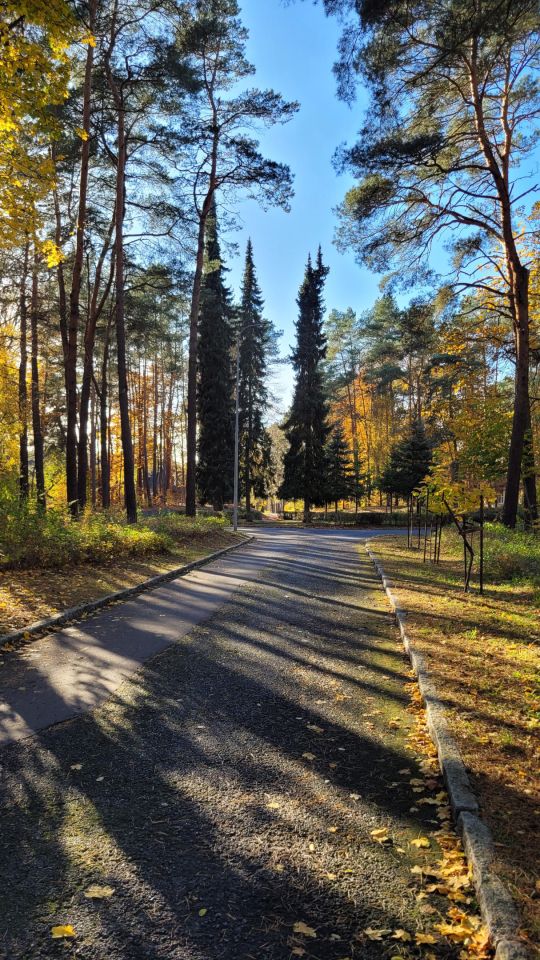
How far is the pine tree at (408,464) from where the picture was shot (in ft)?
116

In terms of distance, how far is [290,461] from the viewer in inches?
1470

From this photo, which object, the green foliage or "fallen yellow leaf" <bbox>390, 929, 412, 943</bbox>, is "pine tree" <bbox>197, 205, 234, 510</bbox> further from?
"fallen yellow leaf" <bbox>390, 929, 412, 943</bbox>

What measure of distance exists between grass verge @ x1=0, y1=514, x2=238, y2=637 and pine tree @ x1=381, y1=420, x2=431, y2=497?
2277 cm

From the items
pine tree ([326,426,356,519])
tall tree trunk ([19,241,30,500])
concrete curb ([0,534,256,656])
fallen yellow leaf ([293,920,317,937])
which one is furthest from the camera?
pine tree ([326,426,356,519])

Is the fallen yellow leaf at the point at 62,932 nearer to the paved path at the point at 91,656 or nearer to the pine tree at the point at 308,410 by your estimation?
the paved path at the point at 91,656

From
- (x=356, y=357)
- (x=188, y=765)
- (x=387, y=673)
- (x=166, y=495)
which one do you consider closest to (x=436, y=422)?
(x=356, y=357)

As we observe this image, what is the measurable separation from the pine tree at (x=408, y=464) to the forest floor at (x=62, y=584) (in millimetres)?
25329

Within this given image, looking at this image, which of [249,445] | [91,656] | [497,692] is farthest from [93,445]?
[497,692]

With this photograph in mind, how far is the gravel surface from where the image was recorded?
210 centimetres

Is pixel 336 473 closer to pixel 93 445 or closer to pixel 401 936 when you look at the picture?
pixel 93 445

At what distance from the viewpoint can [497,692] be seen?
455 centimetres

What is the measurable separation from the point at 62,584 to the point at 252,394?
3210 centimetres

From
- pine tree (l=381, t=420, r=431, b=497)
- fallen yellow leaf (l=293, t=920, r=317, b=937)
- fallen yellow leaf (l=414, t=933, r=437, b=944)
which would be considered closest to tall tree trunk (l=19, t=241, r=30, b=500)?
fallen yellow leaf (l=293, t=920, r=317, b=937)

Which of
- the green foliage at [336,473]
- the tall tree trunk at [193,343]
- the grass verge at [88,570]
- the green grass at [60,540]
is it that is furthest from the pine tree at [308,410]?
the green grass at [60,540]
